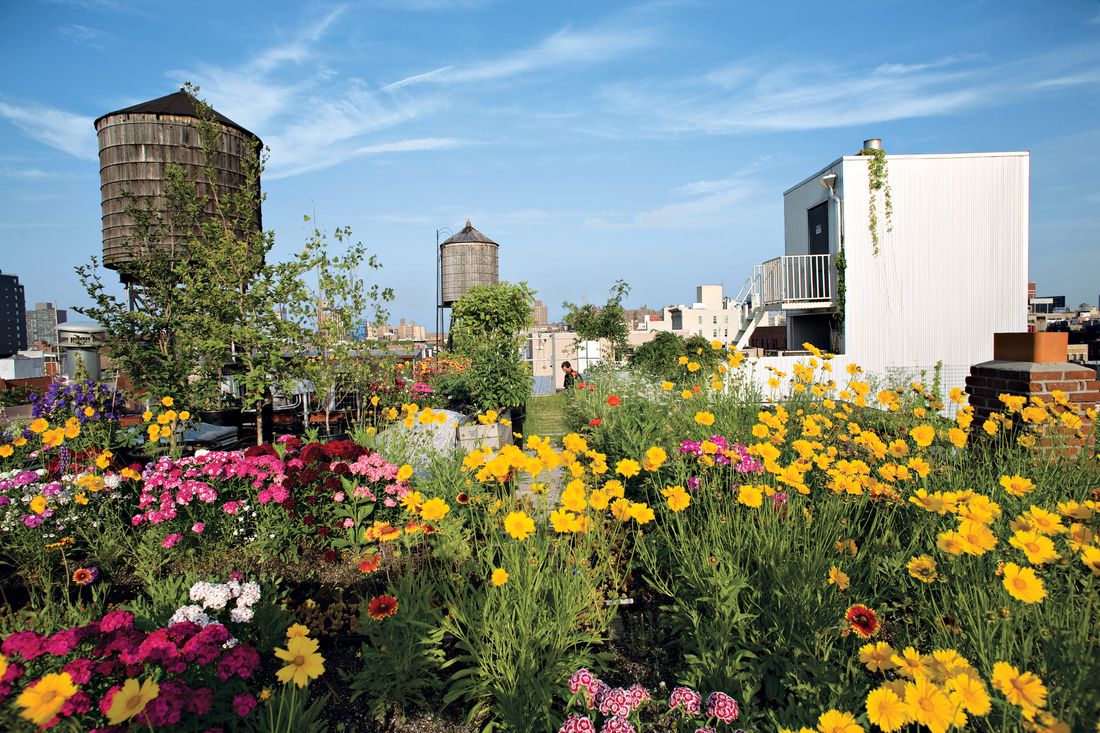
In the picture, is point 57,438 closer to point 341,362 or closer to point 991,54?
point 341,362

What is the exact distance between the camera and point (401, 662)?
6.38ft

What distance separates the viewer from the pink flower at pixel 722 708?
134 cm

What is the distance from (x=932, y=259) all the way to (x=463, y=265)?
15.8 m

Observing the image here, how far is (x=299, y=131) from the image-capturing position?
9.17m

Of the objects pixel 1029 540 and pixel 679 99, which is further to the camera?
pixel 679 99

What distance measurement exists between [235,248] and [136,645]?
4.78 meters

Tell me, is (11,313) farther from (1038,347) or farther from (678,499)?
(1038,347)

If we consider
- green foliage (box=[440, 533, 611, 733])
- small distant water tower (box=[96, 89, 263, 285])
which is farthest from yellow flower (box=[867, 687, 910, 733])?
small distant water tower (box=[96, 89, 263, 285])

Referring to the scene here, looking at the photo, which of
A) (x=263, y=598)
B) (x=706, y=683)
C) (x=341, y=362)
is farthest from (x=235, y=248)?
(x=706, y=683)

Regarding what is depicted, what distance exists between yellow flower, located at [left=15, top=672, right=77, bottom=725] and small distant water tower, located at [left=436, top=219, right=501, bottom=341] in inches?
860

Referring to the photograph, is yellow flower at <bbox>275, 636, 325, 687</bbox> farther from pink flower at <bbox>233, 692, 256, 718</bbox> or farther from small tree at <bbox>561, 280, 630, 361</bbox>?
small tree at <bbox>561, 280, 630, 361</bbox>

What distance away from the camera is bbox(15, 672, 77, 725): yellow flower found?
3.10 ft

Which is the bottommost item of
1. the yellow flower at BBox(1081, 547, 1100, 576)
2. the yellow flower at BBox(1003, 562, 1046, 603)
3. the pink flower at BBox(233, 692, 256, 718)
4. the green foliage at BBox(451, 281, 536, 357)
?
the pink flower at BBox(233, 692, 256, 718)

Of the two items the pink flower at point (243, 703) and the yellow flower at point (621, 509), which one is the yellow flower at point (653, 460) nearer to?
the yellow flower at point (621, 509)
